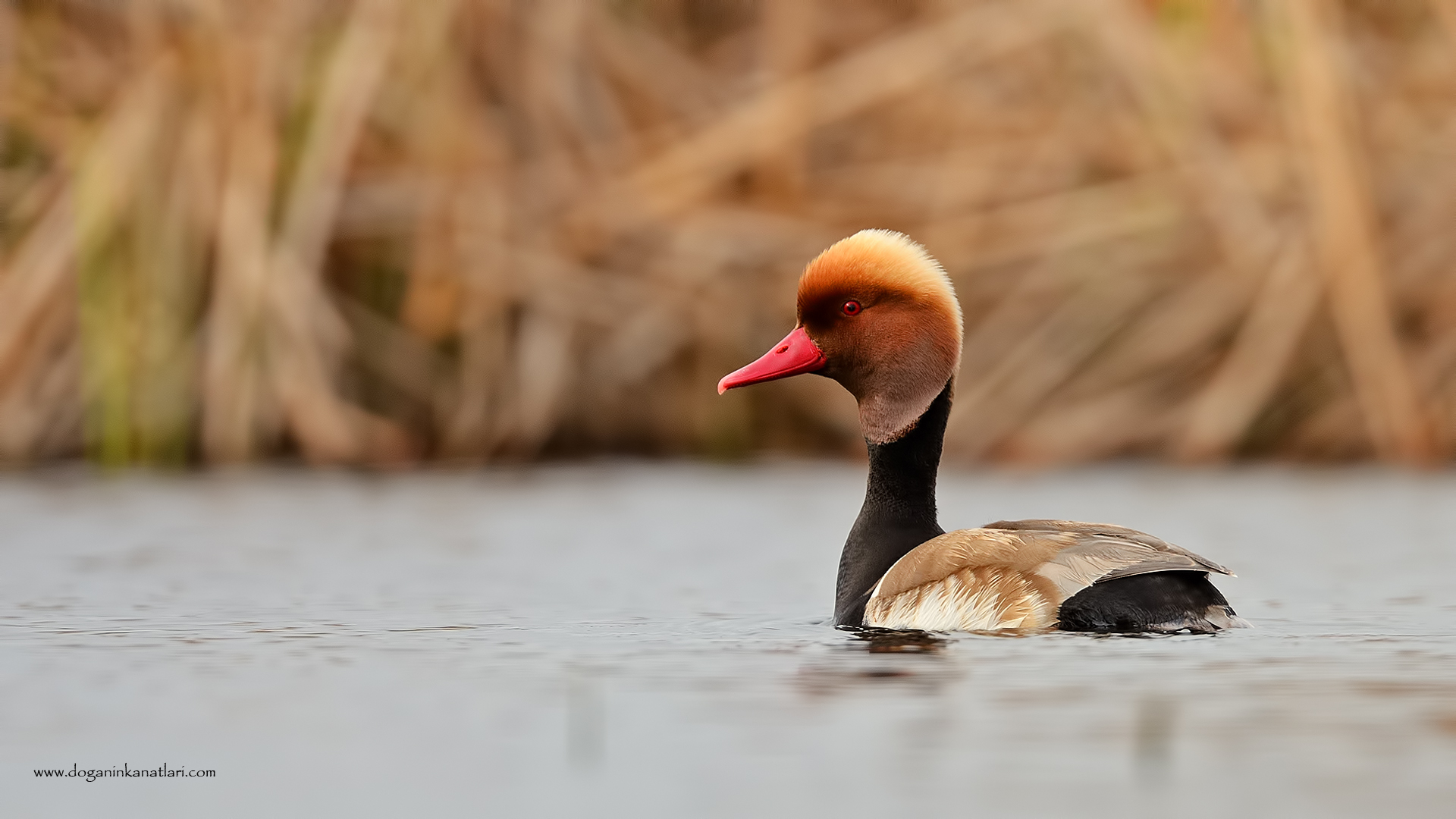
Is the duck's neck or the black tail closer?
the black tail

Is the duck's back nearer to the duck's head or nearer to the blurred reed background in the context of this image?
the duck's head

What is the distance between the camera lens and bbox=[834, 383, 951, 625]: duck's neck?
23.4ft

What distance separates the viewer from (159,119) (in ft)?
39.4

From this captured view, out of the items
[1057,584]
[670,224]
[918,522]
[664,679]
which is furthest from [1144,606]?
[670,224]

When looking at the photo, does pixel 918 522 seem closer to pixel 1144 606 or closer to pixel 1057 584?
pixel 1057 584

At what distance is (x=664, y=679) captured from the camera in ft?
18.5

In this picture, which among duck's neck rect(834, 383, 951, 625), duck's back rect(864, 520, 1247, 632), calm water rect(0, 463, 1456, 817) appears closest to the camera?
calm water rect(0, 463, 1456, 817)

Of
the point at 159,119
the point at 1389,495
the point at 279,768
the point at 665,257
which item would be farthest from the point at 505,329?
the point at 279,768

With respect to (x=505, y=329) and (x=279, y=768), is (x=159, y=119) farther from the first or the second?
(x=279, y=768)

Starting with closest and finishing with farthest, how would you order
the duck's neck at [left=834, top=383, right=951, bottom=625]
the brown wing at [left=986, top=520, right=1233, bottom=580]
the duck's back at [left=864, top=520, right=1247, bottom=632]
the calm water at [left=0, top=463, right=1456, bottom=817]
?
the calm water at [left=0, top=463, right=1456, bottom=817]
the brown wing at [left=986, top=520, right=1233, bottom=580]
the duck's back at [left=864, top=520, right=1247, bottom=632]
the duck's neck at [left=834, top=383, right=951, bottom=625]

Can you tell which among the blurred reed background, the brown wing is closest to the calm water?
Result: the brown wing

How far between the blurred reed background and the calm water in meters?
1.57

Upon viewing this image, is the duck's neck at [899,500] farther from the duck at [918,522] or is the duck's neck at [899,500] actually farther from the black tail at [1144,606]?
the black tail at [1144,606]

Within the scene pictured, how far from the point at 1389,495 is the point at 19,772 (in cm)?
790
